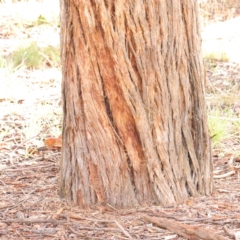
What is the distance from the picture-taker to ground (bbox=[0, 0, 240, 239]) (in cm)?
278

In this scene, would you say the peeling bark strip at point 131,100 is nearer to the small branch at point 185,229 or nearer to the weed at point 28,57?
the small branch at point 185,229

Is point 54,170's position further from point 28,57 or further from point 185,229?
point 28,57

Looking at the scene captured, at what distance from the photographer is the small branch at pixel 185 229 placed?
8.29ft

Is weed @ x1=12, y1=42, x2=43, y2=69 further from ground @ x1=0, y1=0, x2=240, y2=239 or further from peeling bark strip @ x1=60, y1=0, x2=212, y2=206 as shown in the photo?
peeling bark strip @ x1=60, y1=0, x2=212, y2=206

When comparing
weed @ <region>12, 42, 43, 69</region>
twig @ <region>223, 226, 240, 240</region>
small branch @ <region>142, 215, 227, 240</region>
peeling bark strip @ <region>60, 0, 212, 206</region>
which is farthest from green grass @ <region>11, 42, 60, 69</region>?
twig @ <region>223, 226, 240, 240</region>

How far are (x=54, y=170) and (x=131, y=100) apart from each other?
1164 millimetres

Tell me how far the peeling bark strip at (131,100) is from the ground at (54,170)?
0.48 feet

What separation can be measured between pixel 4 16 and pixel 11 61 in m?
2.05

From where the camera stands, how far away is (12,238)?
8.96 ft

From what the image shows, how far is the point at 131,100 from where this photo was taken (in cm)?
283

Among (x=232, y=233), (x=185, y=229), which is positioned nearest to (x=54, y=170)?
(x=185, y=229)

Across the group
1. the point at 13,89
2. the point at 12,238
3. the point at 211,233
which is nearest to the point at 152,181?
the point at 211,233

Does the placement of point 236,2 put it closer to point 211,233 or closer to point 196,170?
point 196,170

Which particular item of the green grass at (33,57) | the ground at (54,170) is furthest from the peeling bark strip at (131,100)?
the green grass at (33,57)
